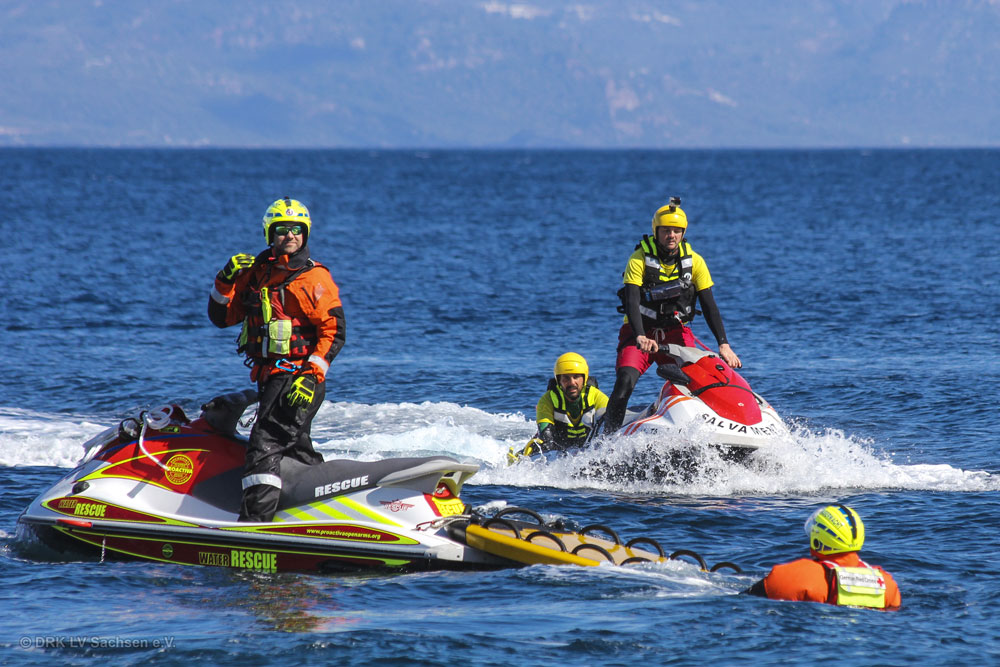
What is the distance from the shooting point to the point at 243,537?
911 cm

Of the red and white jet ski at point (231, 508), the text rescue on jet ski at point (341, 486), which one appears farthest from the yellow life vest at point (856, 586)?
the text rescue on jet ski at point (341, 486)

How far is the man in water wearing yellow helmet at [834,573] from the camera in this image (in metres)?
7.77

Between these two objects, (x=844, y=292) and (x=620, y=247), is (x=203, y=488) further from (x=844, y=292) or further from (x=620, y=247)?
(x=620, y=247)

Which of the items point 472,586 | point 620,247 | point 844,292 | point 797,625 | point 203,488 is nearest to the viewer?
point 797,625

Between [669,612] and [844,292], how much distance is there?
802 inches

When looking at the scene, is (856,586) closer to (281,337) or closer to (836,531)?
(836,531)

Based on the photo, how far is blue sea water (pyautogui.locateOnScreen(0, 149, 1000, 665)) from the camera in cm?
784

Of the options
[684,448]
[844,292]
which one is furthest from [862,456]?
[844,292]

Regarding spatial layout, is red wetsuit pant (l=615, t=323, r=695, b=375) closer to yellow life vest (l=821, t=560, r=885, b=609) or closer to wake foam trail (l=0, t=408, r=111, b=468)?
yellow life vest (l=821, t=560, r=885, b=609)

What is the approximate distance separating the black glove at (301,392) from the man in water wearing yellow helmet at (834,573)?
3.36 metres

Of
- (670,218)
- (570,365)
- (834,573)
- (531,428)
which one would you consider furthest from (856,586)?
(531,428)

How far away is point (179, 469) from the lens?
371 inches

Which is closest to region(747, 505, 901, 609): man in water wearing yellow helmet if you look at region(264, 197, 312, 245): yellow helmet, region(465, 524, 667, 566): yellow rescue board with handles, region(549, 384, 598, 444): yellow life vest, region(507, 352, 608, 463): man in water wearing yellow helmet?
region(465, 524, 667, 566): yellow rescue board with handles

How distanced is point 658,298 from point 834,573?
201 inches
